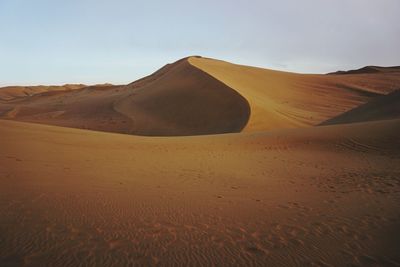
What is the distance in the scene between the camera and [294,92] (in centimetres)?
3481

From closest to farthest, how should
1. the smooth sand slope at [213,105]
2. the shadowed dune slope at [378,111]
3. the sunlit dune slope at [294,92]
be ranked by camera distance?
the shadowed dune slope at [378,111]
the smooth sand slope at [213,105]
the sunlit dune slope at [294,92]

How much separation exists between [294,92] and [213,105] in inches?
519

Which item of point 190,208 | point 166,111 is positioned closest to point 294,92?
point 166,111

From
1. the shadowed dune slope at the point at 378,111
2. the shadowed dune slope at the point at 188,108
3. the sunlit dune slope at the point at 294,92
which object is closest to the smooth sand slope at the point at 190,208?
the shadowed dune slope at the point at 378,111

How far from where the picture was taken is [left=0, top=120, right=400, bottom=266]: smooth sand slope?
3.61m

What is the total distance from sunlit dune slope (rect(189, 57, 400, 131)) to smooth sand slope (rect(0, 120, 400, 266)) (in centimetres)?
1287

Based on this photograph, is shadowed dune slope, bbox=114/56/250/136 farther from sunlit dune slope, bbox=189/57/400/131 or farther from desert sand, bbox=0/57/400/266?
desert sand, bbox=0/57/400/266

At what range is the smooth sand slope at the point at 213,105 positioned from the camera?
23.1m

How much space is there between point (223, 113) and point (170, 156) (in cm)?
1424

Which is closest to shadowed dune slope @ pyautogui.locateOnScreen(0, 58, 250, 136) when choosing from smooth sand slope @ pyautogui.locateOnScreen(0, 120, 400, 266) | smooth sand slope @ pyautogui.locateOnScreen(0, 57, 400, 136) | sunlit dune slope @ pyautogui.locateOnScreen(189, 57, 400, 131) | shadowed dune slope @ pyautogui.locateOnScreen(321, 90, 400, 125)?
smooth sand slope @ pyautogui.locateOnScreen(0, 57, 400, 136)

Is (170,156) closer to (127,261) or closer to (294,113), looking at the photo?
(127,261)

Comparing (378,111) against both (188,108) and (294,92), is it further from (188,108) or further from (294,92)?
(294,92)

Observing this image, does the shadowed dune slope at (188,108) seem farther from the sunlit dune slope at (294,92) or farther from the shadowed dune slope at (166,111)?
the sunlit dune slope at (294,92)

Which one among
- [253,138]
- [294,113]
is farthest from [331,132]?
[294,113]
